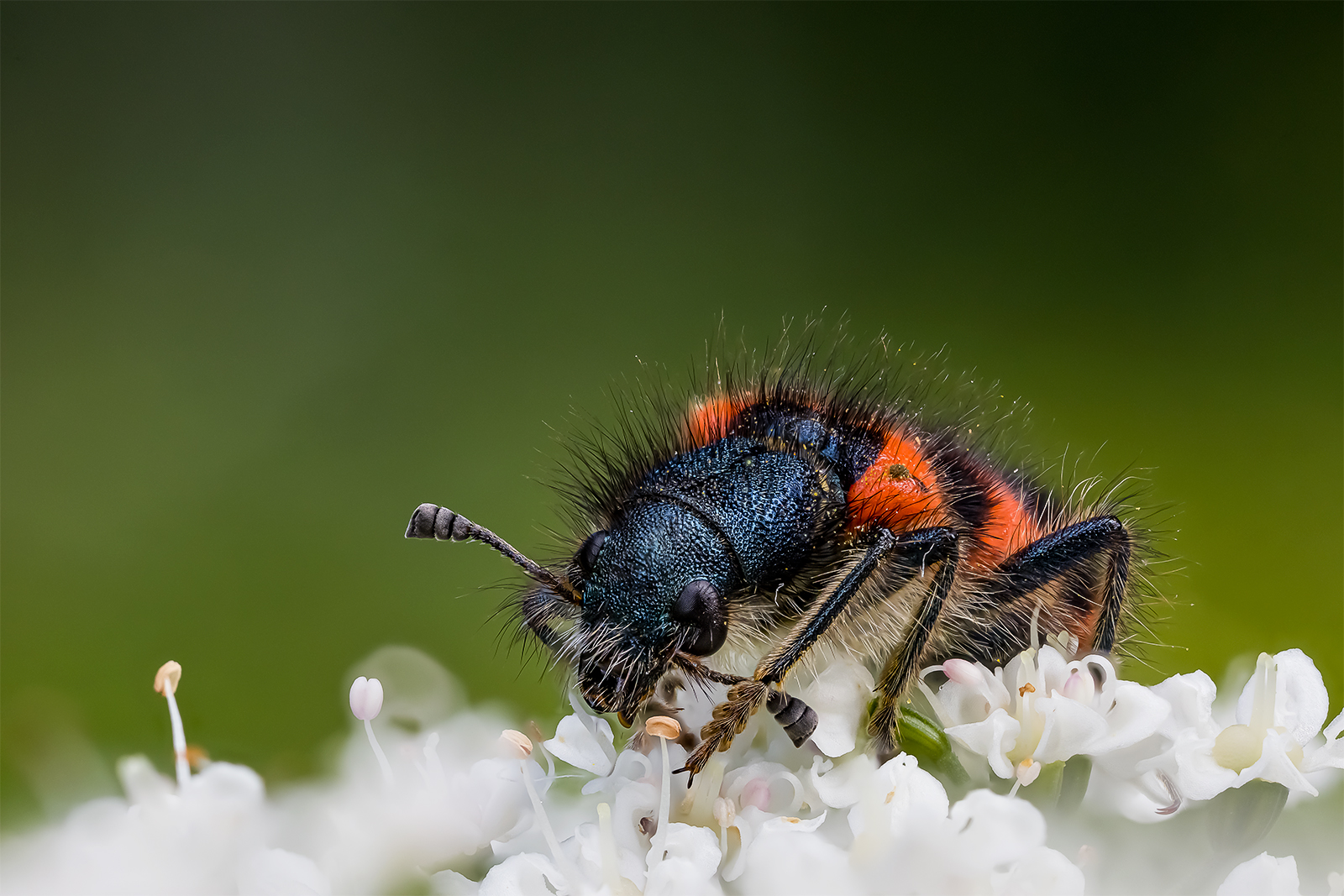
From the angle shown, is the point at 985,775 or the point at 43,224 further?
the point at 43,224

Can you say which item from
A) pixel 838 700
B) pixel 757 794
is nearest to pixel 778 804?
pixel 757 794

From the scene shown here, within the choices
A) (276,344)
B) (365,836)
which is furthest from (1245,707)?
(276,344)

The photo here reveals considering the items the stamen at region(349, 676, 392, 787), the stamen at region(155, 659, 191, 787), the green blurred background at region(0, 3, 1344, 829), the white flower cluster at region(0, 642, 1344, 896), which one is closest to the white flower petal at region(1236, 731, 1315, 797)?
the white flower cluster at region(0, 642, 1344, 896)

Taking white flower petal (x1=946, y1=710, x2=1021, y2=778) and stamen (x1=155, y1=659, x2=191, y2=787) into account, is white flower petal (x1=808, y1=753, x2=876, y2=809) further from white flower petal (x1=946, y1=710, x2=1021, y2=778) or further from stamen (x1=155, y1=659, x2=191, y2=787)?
stamen (x1=155, y1=659, x2=191, y2=787)

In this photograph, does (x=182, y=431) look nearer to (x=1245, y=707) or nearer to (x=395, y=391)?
(x=395, y=391)

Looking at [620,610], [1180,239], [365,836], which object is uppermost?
[1180,239]

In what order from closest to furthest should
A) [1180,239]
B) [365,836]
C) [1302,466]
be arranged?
[365,836] → [1302,466] → [1180,239]
